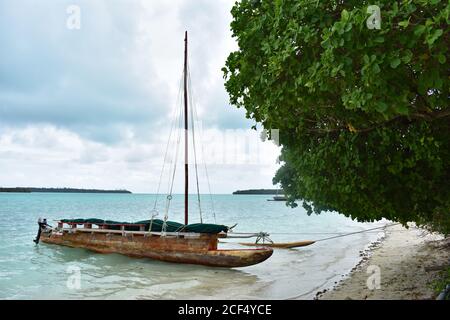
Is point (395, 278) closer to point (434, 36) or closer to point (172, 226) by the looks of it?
point (172, 226)

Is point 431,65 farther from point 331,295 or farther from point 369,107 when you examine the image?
point 331,295

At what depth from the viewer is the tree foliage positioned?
17.8 ft

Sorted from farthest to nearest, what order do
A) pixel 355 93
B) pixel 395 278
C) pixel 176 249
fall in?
pixel 176 249
pixel 395 278
pixel 355 93

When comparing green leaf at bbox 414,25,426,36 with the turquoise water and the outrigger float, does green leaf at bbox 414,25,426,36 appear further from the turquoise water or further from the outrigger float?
the outrigger float

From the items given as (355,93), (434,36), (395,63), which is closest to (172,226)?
(355,93)

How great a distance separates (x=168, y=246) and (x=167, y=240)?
36 centimetres

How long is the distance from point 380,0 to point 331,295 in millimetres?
10249

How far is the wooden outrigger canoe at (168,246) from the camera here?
19781 millimetres

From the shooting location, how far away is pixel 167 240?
21.8m

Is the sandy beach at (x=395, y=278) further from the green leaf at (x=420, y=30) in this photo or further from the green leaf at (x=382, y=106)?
the green leaf at (x=420, y=30)

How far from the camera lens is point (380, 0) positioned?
571cm

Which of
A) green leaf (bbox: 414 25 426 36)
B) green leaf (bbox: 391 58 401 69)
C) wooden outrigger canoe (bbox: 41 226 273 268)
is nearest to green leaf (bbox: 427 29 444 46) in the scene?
green leaf (bbox: 414 25 426 36)

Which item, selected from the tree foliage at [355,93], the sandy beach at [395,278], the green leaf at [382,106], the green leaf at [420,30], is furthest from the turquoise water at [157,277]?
the green leaf at [420,30]
